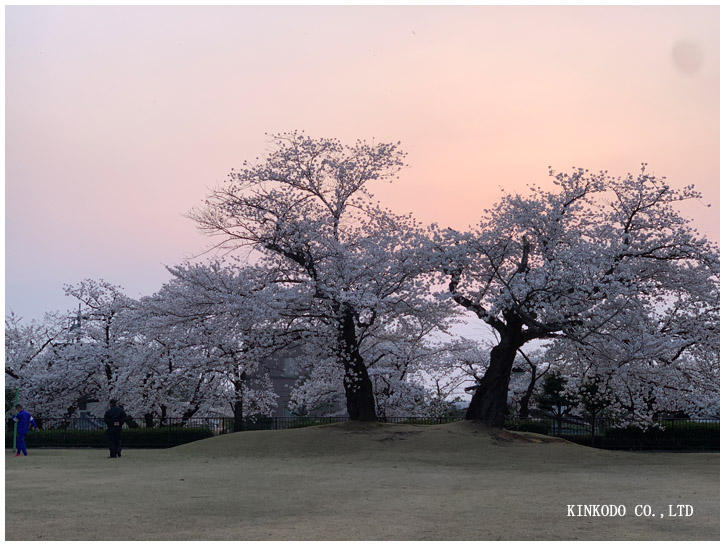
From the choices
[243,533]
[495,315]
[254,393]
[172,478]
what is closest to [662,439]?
[495,315]

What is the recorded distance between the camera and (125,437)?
125 ft

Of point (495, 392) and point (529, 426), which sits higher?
point (495, 392)

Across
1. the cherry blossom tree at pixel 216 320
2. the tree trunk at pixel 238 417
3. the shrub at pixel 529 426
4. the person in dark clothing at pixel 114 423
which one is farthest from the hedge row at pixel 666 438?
the person in dark clothing at pixel 114 423

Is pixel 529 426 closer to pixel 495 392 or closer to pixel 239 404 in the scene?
pixel 495 392

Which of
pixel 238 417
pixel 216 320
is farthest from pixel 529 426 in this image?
pixel 216 320

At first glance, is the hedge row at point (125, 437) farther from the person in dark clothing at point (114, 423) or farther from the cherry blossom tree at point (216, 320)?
the person in dark clothing at point (114, 423)

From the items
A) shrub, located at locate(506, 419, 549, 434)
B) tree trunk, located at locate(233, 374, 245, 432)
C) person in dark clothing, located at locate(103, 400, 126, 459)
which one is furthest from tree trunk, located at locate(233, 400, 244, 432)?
person in dark clothing, located at locate(103, 400, 126, 459)

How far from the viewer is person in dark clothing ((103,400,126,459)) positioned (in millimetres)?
26938

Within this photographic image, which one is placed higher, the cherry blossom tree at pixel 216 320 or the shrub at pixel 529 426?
the cherry blossom tree at pixel 216 320

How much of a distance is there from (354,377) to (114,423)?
930cm

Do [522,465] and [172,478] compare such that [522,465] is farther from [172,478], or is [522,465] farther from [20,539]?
[20,539]

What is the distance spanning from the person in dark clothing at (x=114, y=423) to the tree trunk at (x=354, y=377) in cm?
835

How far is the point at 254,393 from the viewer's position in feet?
145

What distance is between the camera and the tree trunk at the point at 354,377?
32031mm
